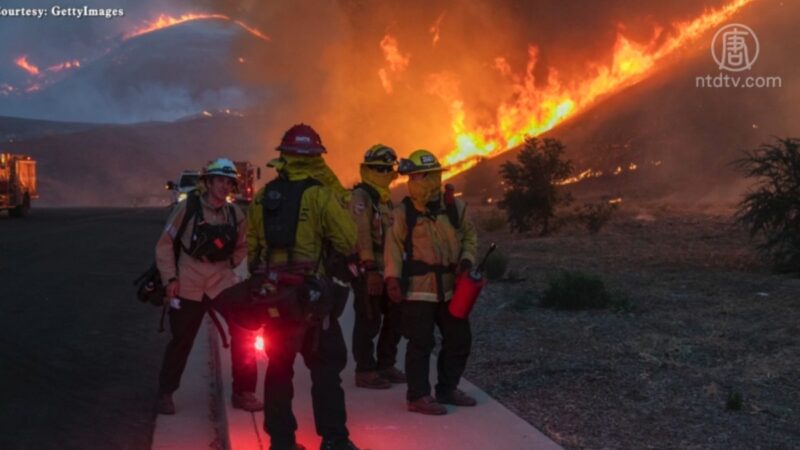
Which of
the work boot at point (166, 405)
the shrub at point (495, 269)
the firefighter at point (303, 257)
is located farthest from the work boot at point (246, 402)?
the shrub at point (495, 269)

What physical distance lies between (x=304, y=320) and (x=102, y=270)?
41.0 feet

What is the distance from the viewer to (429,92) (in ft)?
184

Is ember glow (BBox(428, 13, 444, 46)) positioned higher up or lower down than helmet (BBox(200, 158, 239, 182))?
higher up

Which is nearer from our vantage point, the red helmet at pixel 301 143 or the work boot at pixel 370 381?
the red helmet at pixel 301 143

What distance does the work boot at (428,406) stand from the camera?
6523 mm

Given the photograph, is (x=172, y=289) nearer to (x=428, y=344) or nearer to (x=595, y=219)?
(x=428, y=344)

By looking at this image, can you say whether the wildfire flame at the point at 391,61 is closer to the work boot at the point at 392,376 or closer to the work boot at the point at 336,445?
the work boot at the point at 392,376

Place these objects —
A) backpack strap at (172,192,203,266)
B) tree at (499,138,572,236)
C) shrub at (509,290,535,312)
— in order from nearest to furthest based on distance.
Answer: backpack strap at (172,192,203,266)
shrub at (509,290,535,312)
tree at (499,138,572,236)

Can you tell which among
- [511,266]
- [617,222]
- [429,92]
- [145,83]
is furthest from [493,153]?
[145,83]

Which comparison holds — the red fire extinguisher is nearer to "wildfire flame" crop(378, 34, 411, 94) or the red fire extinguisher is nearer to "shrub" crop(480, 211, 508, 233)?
"shrub" crop(480, 211, 508, 233)

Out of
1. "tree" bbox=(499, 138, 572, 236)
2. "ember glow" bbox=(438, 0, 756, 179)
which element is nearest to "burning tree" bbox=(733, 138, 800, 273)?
"tree" bbox=(499, 138, 572, 236)

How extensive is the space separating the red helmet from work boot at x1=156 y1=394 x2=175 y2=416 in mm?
2343

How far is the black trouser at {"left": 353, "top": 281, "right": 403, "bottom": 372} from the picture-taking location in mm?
7406

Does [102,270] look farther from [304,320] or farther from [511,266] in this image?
[304,320]
